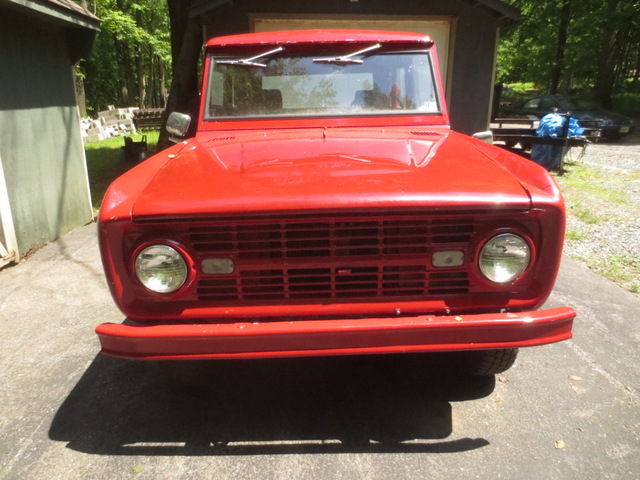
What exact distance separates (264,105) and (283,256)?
1523 millimetres

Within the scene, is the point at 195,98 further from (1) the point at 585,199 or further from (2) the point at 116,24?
(2) the point at 116,24

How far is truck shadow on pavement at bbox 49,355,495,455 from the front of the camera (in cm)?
238

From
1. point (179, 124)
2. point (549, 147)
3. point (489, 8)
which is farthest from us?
point (549, 147)

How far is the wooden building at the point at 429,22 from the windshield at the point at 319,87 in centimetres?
556

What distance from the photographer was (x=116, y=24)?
20.9 metres

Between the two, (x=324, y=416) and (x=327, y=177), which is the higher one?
(x=327, y=177)

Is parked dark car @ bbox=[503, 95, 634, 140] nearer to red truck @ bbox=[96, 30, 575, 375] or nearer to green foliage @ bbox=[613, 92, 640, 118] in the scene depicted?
green foliage @ bbox=[613, 92, 640, 118]

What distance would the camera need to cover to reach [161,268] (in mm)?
2051

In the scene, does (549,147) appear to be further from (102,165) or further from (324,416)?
(102,165)

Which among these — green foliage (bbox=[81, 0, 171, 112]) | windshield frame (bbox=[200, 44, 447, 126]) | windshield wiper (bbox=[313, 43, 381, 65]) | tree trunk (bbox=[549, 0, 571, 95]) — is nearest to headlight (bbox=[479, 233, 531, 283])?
windshield frame (bbox=[200, 44, 447, 126])

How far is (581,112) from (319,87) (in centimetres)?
1452

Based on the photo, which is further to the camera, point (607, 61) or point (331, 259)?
point (607, 61)

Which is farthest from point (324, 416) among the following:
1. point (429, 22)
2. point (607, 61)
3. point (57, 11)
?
point (607, 61)

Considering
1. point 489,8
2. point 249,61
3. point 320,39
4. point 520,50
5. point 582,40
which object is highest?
point 520,50
